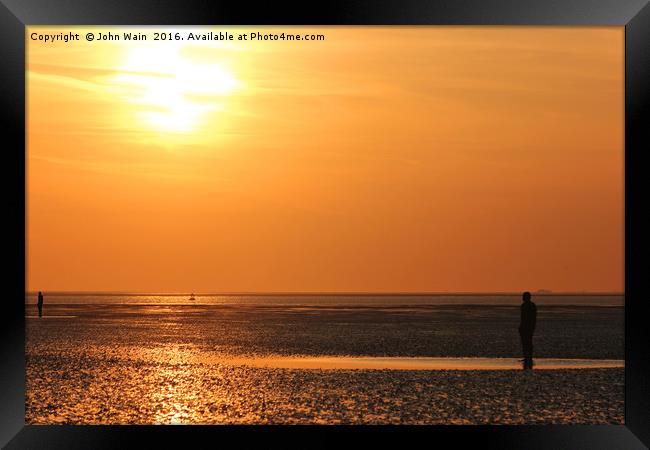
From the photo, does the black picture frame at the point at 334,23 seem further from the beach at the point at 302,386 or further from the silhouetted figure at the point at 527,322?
the silhouetted figure at the point at 527,322

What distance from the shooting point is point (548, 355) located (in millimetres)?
28219

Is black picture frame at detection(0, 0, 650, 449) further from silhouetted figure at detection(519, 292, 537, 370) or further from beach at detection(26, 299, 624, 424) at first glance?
silhouetted figure at detection(519, 292, 537, 370)

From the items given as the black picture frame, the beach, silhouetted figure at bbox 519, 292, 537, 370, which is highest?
the black picture frame

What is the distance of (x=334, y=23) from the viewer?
8648 mm

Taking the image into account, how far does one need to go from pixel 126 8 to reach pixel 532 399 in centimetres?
1126

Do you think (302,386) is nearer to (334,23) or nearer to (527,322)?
(527,322)

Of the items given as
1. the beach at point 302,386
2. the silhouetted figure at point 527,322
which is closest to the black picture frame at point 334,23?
the beach at point 302,386

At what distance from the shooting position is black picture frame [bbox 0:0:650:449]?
8594 mm

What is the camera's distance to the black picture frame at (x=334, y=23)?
859 centimetres

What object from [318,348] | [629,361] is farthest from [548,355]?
[629,361]

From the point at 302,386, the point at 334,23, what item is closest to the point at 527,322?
the point at 302,386

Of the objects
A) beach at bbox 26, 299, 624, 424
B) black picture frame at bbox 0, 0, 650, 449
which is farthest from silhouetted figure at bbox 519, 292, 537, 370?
black picture frame at bbox 0, 0, 650, 449

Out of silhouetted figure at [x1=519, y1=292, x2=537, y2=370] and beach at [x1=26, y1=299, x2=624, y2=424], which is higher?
silhouetted figure at [x1=519, y1=292, x2=537, y2=370]

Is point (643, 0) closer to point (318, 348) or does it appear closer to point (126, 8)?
point (126, 8)
